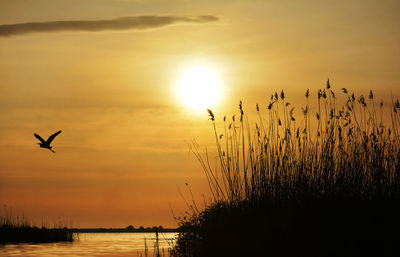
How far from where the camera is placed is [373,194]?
10.5 metres

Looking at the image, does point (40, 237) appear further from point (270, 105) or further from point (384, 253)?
point (384, 253)

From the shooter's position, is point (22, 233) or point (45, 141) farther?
point (22, 233)

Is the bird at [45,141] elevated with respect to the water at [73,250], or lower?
elevated

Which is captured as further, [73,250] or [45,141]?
[73,250]

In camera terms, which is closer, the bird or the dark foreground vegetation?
the bird

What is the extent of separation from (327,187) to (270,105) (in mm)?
1875

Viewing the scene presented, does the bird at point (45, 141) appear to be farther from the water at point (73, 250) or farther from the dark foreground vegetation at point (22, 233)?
the dark foreground vegetation at point (22, 233)

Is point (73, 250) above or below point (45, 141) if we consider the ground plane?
below

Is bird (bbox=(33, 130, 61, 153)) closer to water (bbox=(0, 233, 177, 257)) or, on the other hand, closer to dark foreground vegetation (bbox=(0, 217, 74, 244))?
water (bbox=(0, 233, 177, 257))

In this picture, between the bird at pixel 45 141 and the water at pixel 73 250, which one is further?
the water at pixel 73 250

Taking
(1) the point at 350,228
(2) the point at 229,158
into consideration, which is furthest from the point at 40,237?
(1) the point at 350,228

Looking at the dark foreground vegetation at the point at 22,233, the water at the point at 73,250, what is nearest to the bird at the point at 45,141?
the water at the point at 73,250

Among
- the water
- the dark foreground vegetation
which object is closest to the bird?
the water

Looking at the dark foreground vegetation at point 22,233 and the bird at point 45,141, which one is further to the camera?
the dark foreground vegetation at point 22,233
